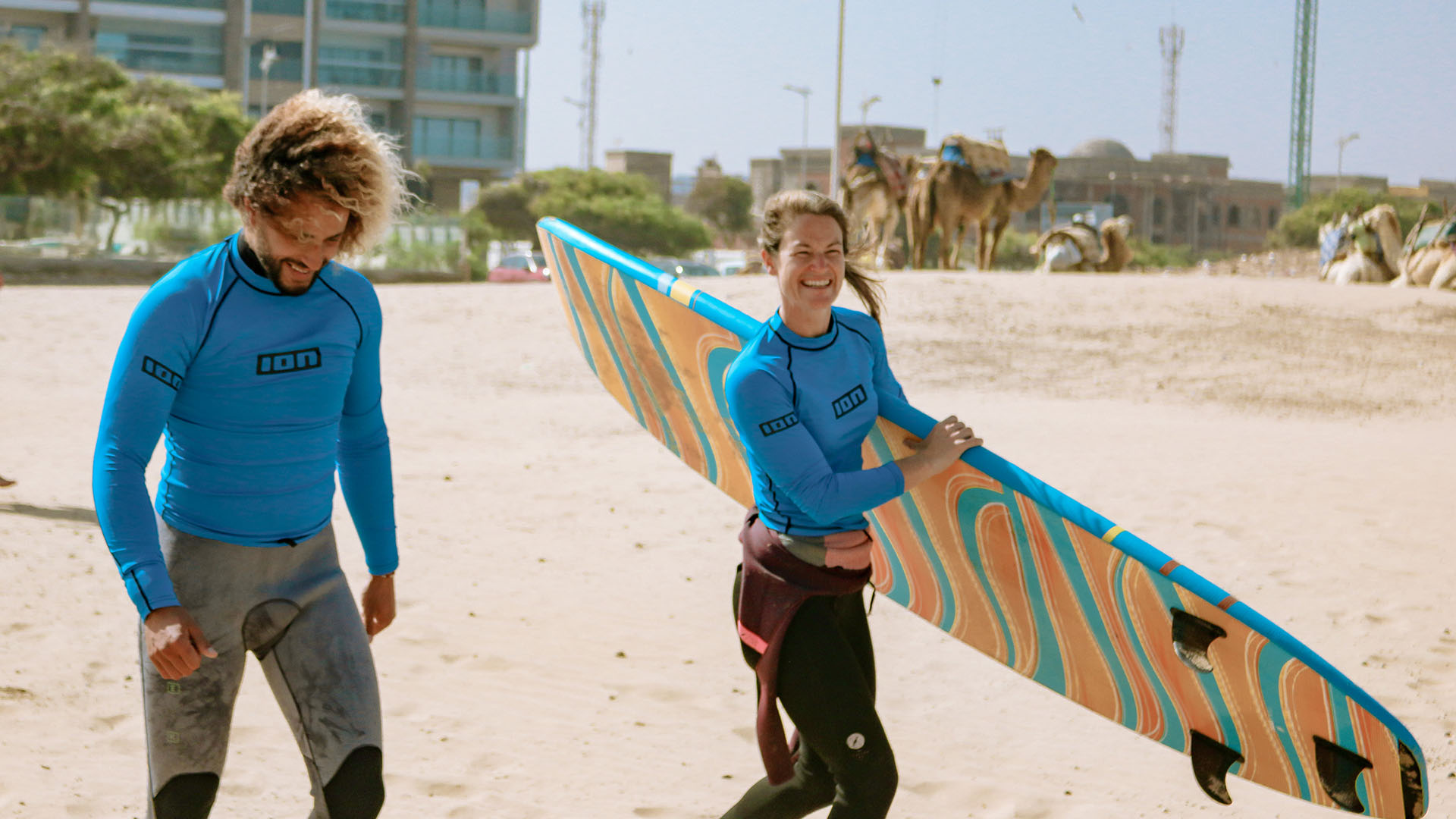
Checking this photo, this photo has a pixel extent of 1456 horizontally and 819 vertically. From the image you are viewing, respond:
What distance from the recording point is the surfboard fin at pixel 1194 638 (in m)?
2.81

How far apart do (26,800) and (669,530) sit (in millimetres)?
4592

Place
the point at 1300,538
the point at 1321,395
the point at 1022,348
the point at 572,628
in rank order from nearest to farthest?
the point at 572,628 < the point at 1300,538 < the point at 1321,395 < the point at 1022,348

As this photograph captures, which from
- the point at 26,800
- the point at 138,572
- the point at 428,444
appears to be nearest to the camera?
the point at 138,572

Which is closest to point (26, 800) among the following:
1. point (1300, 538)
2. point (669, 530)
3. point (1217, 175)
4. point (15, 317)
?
point (669, 530)

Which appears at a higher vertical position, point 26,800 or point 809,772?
point 809,772

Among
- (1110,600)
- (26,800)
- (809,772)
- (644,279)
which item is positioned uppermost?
(644,279)

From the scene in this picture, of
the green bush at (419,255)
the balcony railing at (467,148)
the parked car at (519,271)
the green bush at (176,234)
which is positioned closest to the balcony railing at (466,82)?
the balcony railing at (467,148)

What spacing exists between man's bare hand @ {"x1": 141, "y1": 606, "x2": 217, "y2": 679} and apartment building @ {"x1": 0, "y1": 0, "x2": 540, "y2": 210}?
48509 mm

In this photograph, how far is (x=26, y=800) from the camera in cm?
380

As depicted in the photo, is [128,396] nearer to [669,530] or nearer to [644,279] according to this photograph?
[644,279]

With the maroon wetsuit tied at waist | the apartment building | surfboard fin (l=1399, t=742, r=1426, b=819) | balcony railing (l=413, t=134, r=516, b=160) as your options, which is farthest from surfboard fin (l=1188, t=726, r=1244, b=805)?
balcony railing (l=413, t=134, r=516, b=160)

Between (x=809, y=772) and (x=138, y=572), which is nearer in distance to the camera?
(x=138, y=572)

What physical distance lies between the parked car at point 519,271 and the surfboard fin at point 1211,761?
26.5m

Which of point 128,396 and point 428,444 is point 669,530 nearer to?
point 428,444
